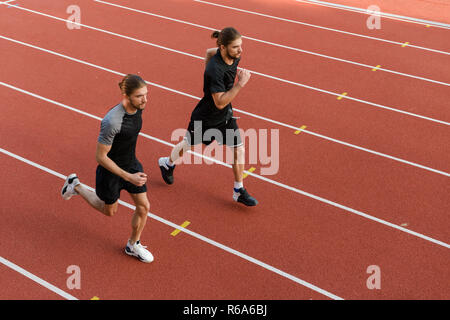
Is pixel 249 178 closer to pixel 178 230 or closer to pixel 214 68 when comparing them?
pixel 178 230

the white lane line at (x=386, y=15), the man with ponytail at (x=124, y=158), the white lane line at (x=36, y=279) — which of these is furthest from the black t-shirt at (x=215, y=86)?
the white lane line at (x=386, y=15)

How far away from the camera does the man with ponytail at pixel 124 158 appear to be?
13.3ft

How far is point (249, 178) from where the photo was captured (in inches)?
237

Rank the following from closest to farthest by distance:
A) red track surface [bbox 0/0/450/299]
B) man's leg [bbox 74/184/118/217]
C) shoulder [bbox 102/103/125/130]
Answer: shoulder [bbox 102/103/125/130] < red track surface [bbox 0/0/450/299] < man's leg [bbox 74/184/118/217]

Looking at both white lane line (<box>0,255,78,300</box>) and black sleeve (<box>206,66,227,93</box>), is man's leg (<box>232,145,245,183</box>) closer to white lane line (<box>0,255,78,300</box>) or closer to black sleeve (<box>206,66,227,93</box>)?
black sleeve (<box>206,66,227,93</box>)

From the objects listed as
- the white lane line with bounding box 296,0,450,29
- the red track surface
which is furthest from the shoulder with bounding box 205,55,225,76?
the white lane line with bounding box 296,0,450,29

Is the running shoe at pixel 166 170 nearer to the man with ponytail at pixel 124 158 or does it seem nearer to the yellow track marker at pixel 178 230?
the yellow track marker at pixel 178 230

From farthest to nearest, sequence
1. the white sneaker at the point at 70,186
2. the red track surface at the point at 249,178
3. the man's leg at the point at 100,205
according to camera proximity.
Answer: the white sneaker at the point at 70,186, the man's leg at the point at 100,205, the red track surface at the point at 249,178

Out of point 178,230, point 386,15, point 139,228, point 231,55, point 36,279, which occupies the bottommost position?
point 36,279

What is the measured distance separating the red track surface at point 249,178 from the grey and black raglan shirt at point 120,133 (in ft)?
3.53

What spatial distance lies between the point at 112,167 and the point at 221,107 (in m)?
Answer: 1.27

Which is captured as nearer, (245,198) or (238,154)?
(238,154)

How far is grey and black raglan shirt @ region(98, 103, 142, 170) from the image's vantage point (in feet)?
13.4

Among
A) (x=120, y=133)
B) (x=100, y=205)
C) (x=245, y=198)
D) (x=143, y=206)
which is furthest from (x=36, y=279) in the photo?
(x=245, y=198)
